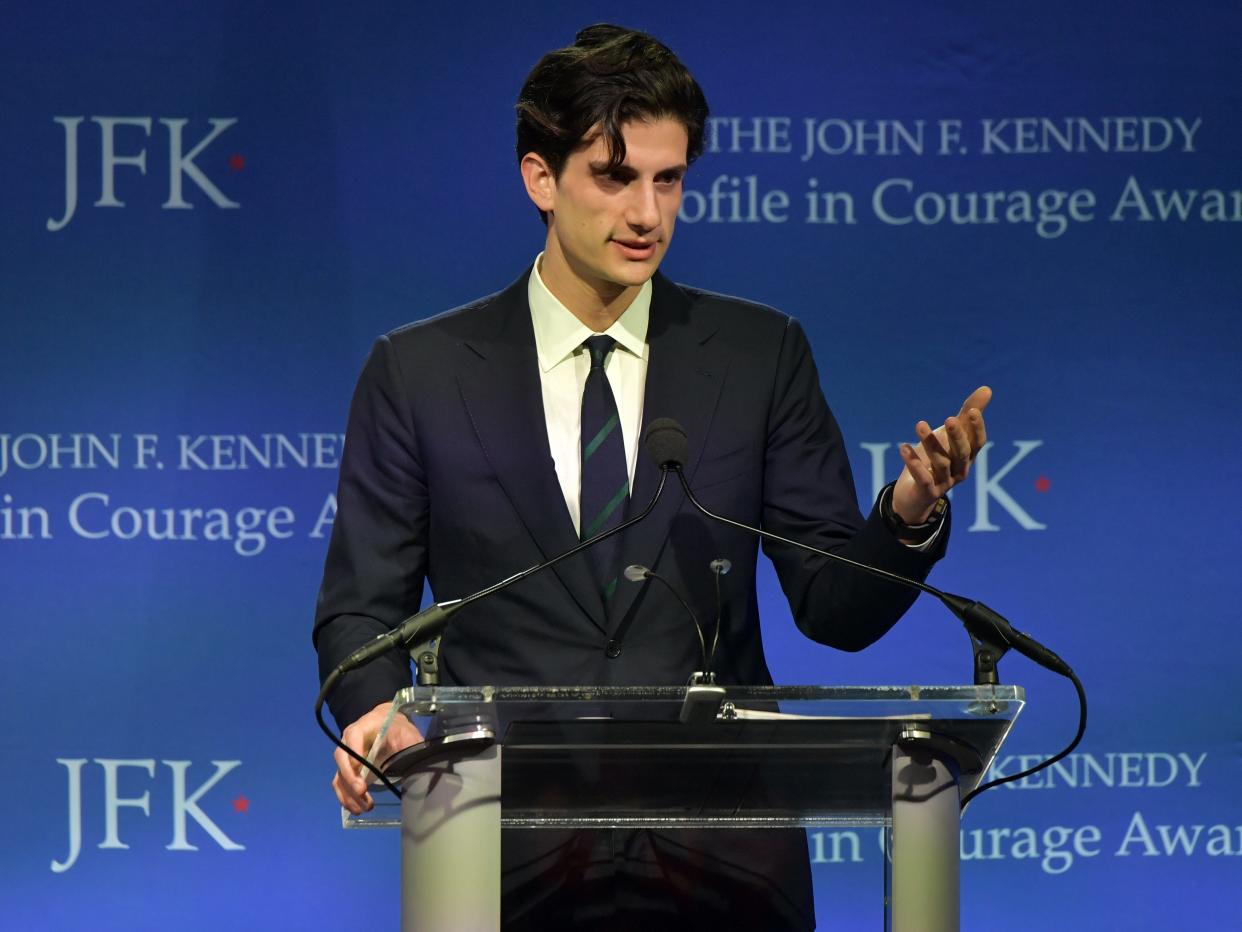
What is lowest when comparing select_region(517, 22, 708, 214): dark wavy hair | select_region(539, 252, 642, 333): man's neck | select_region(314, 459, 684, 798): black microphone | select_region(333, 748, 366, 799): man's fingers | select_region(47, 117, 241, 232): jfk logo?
select_region(333, 748, 366, 799): man's fingers

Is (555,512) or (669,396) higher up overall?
(669,396)

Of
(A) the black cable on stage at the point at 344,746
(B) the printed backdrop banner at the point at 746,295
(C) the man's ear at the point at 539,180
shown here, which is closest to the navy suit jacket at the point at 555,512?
(C) the man's ear at the point at 539,180

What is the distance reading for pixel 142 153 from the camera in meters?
3.68

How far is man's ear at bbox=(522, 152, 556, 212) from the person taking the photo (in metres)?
2.54

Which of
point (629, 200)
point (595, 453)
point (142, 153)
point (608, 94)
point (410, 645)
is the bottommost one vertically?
point (410, 645)

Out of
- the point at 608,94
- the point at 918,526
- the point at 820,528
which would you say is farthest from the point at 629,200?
the point at 918,526

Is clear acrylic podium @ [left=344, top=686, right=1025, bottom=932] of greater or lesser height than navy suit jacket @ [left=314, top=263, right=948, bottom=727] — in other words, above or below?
below

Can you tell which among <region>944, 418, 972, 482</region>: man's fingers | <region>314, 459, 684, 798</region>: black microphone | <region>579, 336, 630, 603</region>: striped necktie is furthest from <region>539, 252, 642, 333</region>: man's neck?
<region>314, 459, 684, 798</region>: black microphone

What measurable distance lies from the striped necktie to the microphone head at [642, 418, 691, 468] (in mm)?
351

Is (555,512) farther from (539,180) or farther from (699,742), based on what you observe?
(699,742)

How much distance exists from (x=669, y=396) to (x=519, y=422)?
205 mm

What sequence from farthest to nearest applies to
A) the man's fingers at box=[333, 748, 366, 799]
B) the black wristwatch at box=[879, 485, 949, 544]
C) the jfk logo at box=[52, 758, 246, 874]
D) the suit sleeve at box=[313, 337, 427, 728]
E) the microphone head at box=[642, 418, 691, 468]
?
the jfk logo at box=[52, 758, 246, 874]
the suit sleeve at box=[313, 337, 427, 728]
the black wristwatch at box=[879, 485, 949, 544]
the microphone head at box=[642, 418, 691, 468]
the man's fingers at box=[333, 748, 366, 799]

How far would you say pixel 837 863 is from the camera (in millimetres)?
3627

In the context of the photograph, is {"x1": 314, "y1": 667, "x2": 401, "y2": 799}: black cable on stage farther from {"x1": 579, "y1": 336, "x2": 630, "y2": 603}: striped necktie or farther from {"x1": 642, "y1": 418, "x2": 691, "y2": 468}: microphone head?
{"x1": 579, "y1": 336, "x2": 630, "y2": 603}: striped necktie
